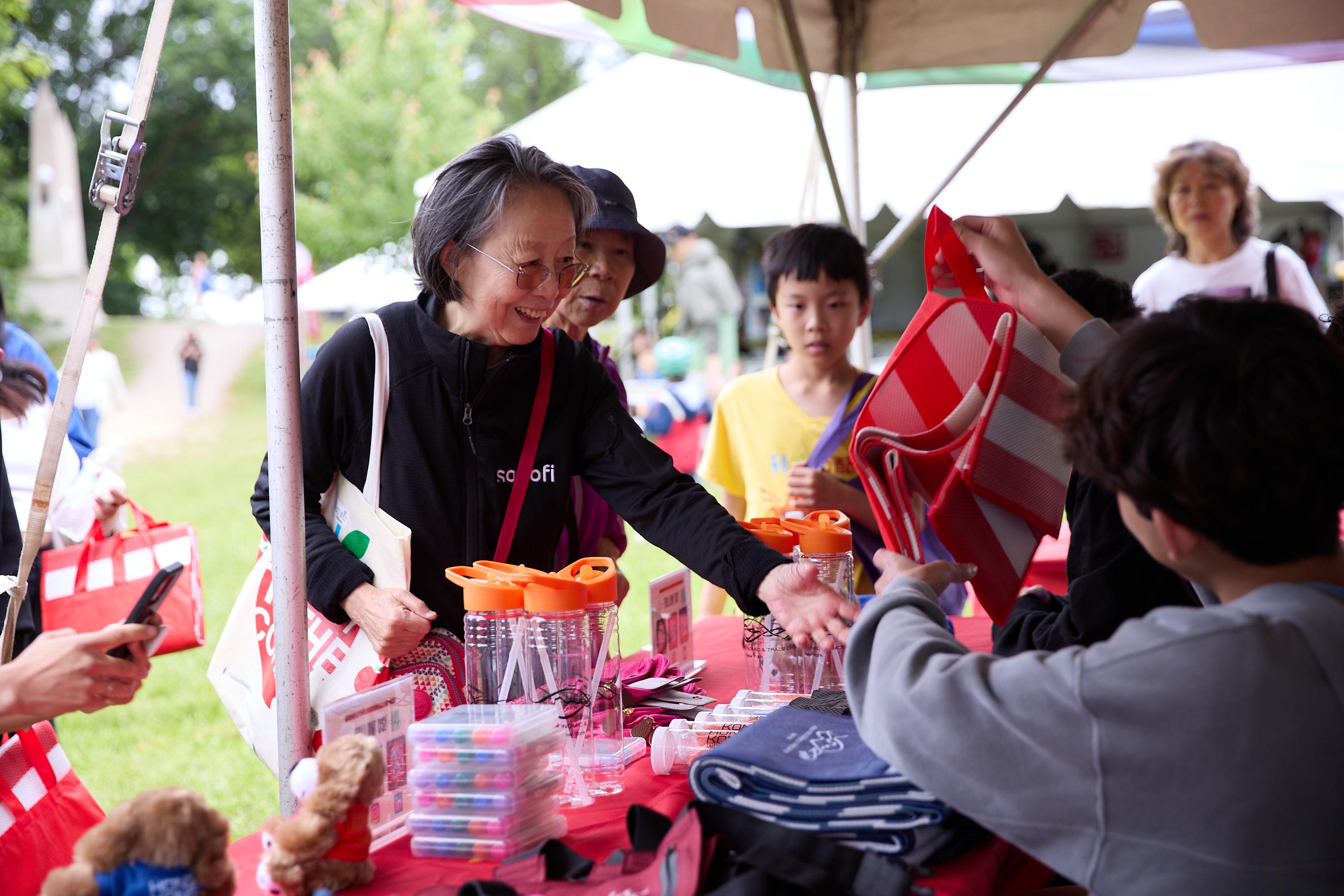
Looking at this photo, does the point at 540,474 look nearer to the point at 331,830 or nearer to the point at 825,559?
the point at 825,559

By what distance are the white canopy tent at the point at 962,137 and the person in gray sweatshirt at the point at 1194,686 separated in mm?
5092

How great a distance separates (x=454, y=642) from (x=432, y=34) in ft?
72.0

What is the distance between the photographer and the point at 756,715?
1.79 meters

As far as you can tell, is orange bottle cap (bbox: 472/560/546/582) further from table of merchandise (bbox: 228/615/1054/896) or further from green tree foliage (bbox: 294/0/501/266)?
→ green tree foliage (bbox: 294/0/501/266)

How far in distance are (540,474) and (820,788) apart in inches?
34.4

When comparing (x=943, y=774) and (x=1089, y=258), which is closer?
(x=943, y=774)

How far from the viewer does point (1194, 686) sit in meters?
1.10

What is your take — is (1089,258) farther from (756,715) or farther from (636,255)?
(756,715)

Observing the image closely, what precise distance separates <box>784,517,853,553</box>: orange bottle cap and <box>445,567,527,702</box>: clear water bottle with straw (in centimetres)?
66

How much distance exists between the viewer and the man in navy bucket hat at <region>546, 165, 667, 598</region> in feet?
8.57

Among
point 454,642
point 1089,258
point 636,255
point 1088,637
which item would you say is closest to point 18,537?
point 454,642

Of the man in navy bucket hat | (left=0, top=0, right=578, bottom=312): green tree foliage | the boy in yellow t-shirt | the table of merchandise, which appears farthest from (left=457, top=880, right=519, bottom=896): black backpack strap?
(left=0, top=0, right=578, bottom=312): green tree foliage

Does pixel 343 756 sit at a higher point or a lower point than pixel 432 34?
lower

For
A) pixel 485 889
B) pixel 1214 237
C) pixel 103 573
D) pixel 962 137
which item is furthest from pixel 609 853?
pixel 962 137
